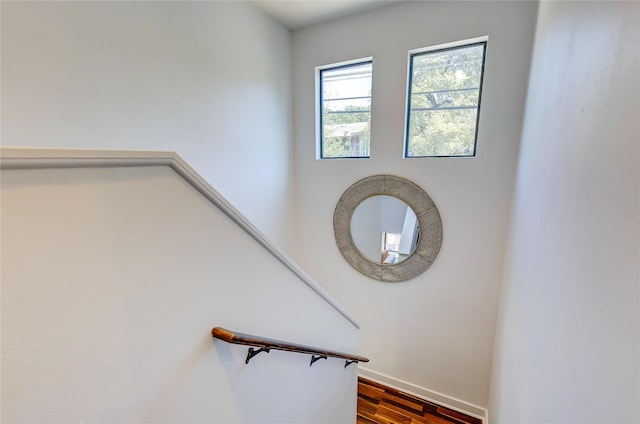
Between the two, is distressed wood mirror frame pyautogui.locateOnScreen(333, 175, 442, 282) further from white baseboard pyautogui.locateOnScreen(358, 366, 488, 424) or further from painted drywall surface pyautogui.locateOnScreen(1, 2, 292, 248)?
white baseboard pyautogui.locateOnScreen(358, 366, 488, 424)

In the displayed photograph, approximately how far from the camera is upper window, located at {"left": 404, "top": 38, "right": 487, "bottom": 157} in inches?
97.5

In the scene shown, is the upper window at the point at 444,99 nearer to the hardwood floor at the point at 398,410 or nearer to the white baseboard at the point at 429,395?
the white baseboard at the point at 429,395

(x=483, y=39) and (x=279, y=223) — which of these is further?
(x=279, y=223)

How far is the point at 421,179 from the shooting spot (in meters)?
2.71

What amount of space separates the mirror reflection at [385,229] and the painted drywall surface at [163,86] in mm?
Answer: 906

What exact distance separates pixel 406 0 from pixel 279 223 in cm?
244

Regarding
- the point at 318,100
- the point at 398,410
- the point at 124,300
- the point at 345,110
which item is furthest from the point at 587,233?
the point at 398,410

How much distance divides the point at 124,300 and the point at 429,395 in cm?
337

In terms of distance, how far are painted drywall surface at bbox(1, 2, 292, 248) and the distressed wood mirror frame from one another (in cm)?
73

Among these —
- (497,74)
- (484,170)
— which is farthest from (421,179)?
(497,74)

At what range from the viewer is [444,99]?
8.54ft

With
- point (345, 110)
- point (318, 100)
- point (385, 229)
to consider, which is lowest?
point (385, 229)

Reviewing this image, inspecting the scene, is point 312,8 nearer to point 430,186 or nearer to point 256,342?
point 430,186

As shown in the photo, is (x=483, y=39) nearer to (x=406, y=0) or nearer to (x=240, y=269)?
(x=406, y=0)
